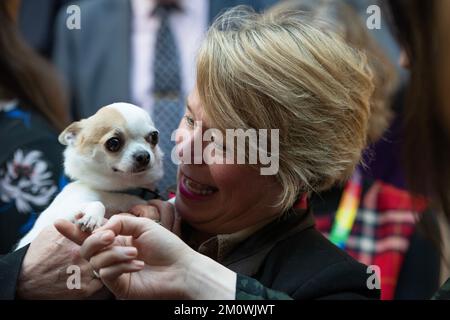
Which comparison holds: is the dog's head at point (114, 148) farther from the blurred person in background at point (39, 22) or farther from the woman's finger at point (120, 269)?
the blurred person in background at point (39, 22)

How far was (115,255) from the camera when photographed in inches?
41.9

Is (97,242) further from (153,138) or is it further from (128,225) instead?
(153,138)

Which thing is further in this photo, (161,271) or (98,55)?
(98,55)

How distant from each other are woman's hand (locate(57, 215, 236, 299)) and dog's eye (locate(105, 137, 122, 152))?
108mm

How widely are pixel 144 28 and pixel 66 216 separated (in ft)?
1.55

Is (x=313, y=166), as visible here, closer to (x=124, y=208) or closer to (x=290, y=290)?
(x=290, y=290)

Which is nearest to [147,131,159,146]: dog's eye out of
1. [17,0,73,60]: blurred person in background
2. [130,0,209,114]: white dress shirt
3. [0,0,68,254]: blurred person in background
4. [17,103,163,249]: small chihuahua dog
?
[17,103,163,249]: small chihuahua dog

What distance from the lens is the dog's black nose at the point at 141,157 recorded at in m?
1.10

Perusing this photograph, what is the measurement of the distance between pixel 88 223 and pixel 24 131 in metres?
0.47

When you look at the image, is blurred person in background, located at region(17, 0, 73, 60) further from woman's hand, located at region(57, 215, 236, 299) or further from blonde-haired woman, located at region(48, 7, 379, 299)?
woman's hand, located at region(57, 215, 236, 299)

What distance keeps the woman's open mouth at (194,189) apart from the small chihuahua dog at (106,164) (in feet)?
0.22

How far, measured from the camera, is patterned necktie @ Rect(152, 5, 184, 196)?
48.0 inches

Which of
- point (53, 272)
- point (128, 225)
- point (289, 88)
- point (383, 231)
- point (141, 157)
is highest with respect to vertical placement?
point (289, 88)

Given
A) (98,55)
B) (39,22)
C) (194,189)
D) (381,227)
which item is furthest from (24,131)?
(381,227)
